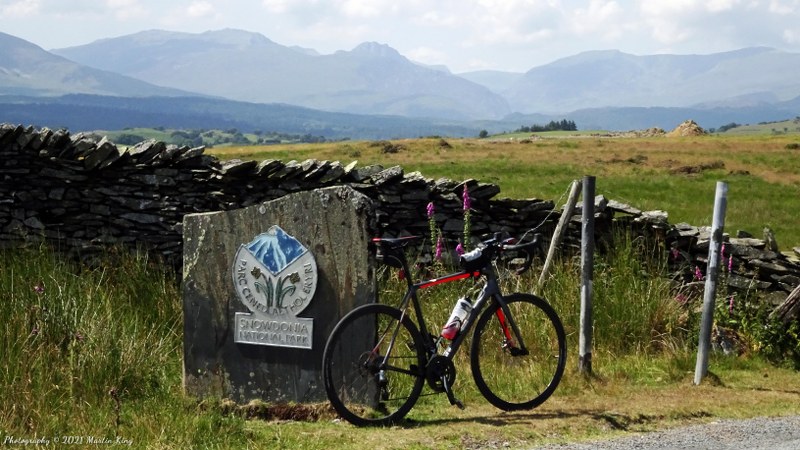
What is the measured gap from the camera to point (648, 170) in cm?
3681

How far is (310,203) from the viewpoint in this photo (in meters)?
6.40

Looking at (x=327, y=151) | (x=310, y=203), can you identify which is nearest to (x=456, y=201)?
(x=310, y=203)

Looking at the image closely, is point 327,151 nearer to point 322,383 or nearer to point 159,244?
point 159,244

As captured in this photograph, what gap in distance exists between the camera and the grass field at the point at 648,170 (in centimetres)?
2488

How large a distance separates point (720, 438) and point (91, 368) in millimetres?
4317

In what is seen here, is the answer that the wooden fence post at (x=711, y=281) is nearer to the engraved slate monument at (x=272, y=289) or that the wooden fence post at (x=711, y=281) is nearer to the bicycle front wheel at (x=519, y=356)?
the bicycle front wheel at (x=519, y=356)

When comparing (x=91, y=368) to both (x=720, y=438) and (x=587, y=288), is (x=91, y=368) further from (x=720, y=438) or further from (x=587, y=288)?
(x=720, y=438)

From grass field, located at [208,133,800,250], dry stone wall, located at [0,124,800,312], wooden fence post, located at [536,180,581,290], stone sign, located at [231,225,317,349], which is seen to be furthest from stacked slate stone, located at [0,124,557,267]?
grass field, located at [208,133,800,250]

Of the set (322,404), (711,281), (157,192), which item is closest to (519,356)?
(322,404)

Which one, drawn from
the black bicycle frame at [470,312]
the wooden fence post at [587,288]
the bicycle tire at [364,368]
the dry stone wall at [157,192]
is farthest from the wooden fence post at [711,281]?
the dry stone wall at [157,192]

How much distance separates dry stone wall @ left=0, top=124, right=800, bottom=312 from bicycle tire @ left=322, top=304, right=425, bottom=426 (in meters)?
5.28

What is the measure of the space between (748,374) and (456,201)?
16.5 feet

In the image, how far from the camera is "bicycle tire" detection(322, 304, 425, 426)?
6.02 metres

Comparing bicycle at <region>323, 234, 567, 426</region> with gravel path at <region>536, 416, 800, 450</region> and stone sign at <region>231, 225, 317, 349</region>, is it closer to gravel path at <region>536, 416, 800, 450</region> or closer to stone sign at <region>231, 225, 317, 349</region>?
stone sign at <region>231, 225, 317, 349</region>
